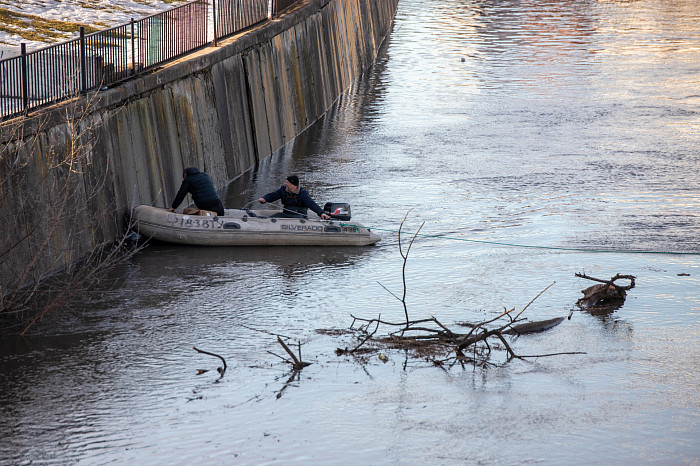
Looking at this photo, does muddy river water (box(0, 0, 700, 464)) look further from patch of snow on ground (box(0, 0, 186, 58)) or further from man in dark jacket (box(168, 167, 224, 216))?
patch of snow on ground (box(0, 0, 186, 58))

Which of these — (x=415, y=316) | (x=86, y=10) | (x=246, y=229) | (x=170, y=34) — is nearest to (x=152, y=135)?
(x=170, y=34)

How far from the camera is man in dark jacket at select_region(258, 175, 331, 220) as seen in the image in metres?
16.4

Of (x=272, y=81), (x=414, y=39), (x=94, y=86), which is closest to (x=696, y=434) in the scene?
(x=94, y=86)

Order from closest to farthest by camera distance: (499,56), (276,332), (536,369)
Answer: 1. (536,369)
2. (276,332)
3. (499,56)

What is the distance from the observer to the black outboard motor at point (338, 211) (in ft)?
54.2

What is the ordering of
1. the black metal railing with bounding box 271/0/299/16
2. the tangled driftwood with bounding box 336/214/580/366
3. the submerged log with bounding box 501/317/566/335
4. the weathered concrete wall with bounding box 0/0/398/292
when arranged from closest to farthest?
the tangled driftwood with bounding box 336/214/580/366, the submerged log with bounding box 501/317/566/335, the weathered concrete wall with bounding box 0/0/398/292, the black metal railing with bounding box 271/0/299/16

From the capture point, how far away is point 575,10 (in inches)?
2378

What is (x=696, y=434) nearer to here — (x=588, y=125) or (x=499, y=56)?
(x=588, y=125)

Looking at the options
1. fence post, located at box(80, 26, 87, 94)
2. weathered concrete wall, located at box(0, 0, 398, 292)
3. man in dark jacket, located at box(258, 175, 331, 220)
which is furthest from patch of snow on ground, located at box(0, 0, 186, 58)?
man in dark jacket, located at box(258, 175, 331, 220)

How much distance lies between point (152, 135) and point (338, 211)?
13.4 feet

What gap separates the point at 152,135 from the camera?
58.4 feet

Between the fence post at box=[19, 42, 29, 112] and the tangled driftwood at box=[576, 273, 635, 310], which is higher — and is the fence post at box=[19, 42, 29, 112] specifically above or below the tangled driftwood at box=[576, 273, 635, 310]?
above

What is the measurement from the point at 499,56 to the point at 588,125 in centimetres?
1569

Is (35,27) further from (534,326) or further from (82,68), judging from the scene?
(534,326)
